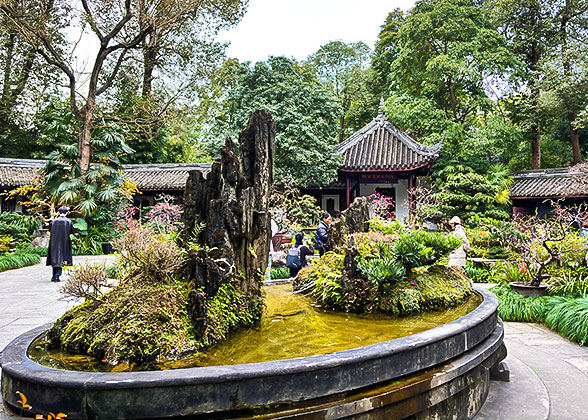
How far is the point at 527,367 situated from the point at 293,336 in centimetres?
287

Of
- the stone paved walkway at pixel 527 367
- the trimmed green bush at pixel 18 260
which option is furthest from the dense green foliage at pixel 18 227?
the stone paved walkway at pixel 527 367

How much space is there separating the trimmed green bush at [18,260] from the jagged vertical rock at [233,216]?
10996mm

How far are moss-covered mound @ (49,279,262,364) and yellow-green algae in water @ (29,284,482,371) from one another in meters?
0.07

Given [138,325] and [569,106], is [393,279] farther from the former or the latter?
[569,106]

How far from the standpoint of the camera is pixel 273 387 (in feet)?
7.35

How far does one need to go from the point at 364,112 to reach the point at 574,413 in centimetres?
2737

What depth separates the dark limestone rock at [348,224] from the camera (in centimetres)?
649

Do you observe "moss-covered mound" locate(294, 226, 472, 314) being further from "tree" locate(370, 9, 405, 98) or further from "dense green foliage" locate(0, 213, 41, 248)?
"tree" locate(370, 9, 405, 98)

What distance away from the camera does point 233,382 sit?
2166 mm

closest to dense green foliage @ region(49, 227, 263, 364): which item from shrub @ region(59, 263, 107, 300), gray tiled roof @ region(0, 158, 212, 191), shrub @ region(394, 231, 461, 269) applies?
shrub @ region(59, 263, 107, 300)

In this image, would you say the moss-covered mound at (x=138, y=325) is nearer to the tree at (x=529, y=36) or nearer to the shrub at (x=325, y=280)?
the shrub at (x=325, y=280)

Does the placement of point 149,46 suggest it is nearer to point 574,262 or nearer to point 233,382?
point 574,262

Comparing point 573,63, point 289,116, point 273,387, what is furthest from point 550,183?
point 273,387

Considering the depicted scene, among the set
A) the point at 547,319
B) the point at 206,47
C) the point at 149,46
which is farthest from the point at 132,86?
the point at 547,319
